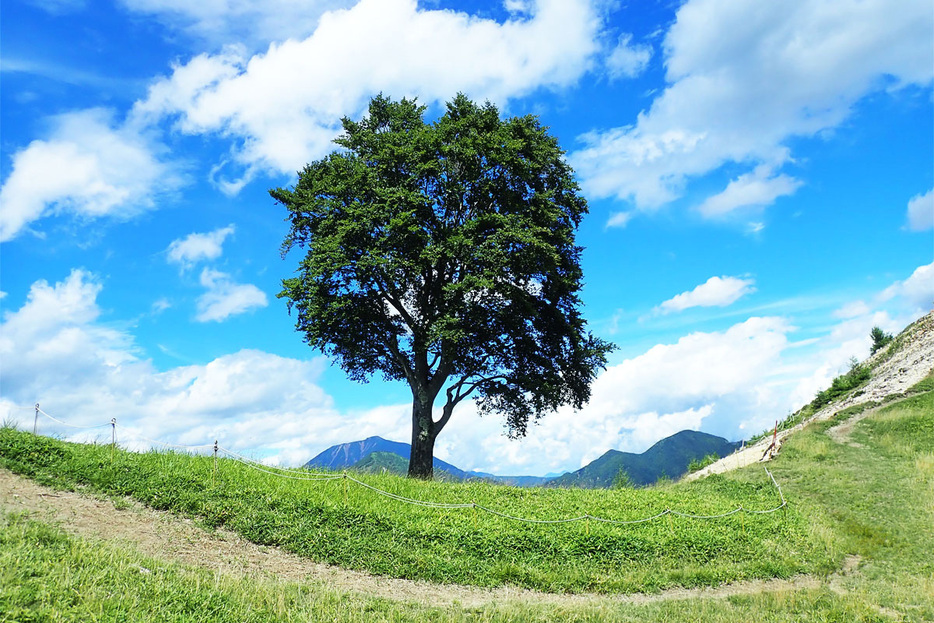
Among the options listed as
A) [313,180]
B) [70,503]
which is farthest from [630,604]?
[313,180]

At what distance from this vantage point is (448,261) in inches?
1077

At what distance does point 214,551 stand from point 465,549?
641 cm

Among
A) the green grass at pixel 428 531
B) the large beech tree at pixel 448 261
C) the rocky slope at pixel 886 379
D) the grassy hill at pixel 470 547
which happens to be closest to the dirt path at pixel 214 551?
the grassy hill at pixel 470 547

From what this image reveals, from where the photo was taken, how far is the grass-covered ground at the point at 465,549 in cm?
1074

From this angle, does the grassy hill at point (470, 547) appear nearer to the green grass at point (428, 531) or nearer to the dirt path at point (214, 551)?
the green grass at point (428, 531)

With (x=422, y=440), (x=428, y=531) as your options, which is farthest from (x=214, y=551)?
(x=422, y=440)

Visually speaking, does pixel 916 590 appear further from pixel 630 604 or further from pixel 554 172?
pixel 554 172

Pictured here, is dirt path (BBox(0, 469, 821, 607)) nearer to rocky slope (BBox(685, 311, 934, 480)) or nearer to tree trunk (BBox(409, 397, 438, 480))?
tree trunk (BBox(409, 397, 438, 480))

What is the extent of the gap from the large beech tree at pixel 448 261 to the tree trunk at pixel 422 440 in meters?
0.05

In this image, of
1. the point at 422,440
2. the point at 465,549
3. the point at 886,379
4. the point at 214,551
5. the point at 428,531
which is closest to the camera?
the point at 214,551

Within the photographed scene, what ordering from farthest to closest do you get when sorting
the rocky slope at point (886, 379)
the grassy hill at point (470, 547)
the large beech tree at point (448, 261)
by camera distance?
1. the rocky slope at point (886, 379)
2. the large beech tree at point (448, 261)
3. the grassy hill at point (470, 547)

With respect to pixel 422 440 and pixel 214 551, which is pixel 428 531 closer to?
pixel 214 551

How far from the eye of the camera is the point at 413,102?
30.5 m

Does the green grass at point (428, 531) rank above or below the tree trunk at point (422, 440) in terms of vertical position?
below
